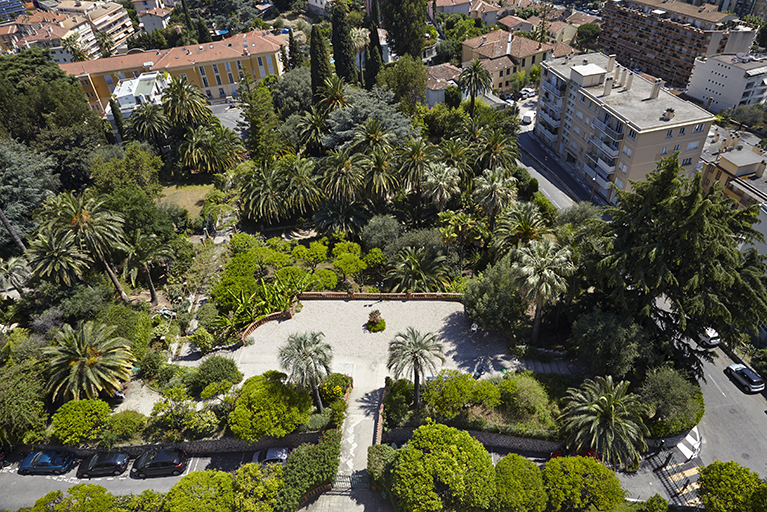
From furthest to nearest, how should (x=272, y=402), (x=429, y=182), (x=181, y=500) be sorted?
(x=429, y=182)
(x=272, y=402)
(x=181, y=500)

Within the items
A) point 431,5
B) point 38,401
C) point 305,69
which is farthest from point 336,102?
point 431,5

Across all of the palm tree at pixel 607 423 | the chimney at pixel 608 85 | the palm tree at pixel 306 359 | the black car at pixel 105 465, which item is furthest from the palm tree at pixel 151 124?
the chimney at pixel 608 85

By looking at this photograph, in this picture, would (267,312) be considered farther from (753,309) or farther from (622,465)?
(753,309)

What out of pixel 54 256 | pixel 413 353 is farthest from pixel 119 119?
pixel 413 353

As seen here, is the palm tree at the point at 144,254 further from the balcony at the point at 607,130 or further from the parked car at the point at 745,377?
the balcony at the point at 607,130

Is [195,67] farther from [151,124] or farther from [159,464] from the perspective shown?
[159,464]

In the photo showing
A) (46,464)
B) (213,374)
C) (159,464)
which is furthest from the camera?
(213,374)

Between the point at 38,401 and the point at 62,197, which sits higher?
the point at 62,197
